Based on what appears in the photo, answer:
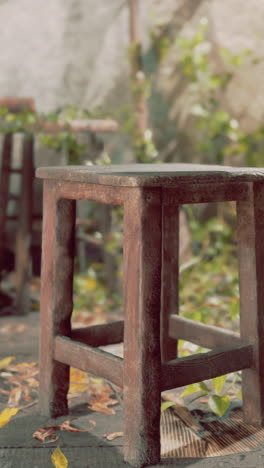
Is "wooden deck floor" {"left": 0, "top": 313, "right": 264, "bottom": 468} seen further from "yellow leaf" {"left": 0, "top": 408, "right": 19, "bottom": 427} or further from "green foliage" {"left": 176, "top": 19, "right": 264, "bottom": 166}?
"green foliage" {"left": 176, "top": 19, "right": 264, "bottom": 166}

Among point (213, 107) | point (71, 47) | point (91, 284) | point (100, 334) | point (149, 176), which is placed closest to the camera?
point (149, 176)

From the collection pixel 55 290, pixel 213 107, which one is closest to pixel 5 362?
pixel 55 290

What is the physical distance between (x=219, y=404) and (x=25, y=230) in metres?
1.74

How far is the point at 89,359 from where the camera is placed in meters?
1.95

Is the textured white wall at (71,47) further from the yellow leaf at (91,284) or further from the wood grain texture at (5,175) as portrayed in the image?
the yellow leaf at (91,284)

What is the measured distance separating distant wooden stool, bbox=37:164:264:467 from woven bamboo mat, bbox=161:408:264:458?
0.06 m

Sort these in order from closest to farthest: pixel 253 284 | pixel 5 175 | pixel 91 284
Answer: pixel 253 284
pixel 5 175
pixel 91 284

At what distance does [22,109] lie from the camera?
366cm

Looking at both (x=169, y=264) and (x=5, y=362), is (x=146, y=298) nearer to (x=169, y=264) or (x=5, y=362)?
(x=169, y=264)

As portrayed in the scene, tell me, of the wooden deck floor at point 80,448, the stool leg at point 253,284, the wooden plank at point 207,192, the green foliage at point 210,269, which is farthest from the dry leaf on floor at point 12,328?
the wooden plank at point 207,192

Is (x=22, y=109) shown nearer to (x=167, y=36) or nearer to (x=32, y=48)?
(x=32, y=48)

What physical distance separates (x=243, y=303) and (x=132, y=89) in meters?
2.53

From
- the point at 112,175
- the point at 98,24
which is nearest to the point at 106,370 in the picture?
the point at 112,175

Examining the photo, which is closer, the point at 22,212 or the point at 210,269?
the point at 22,212
